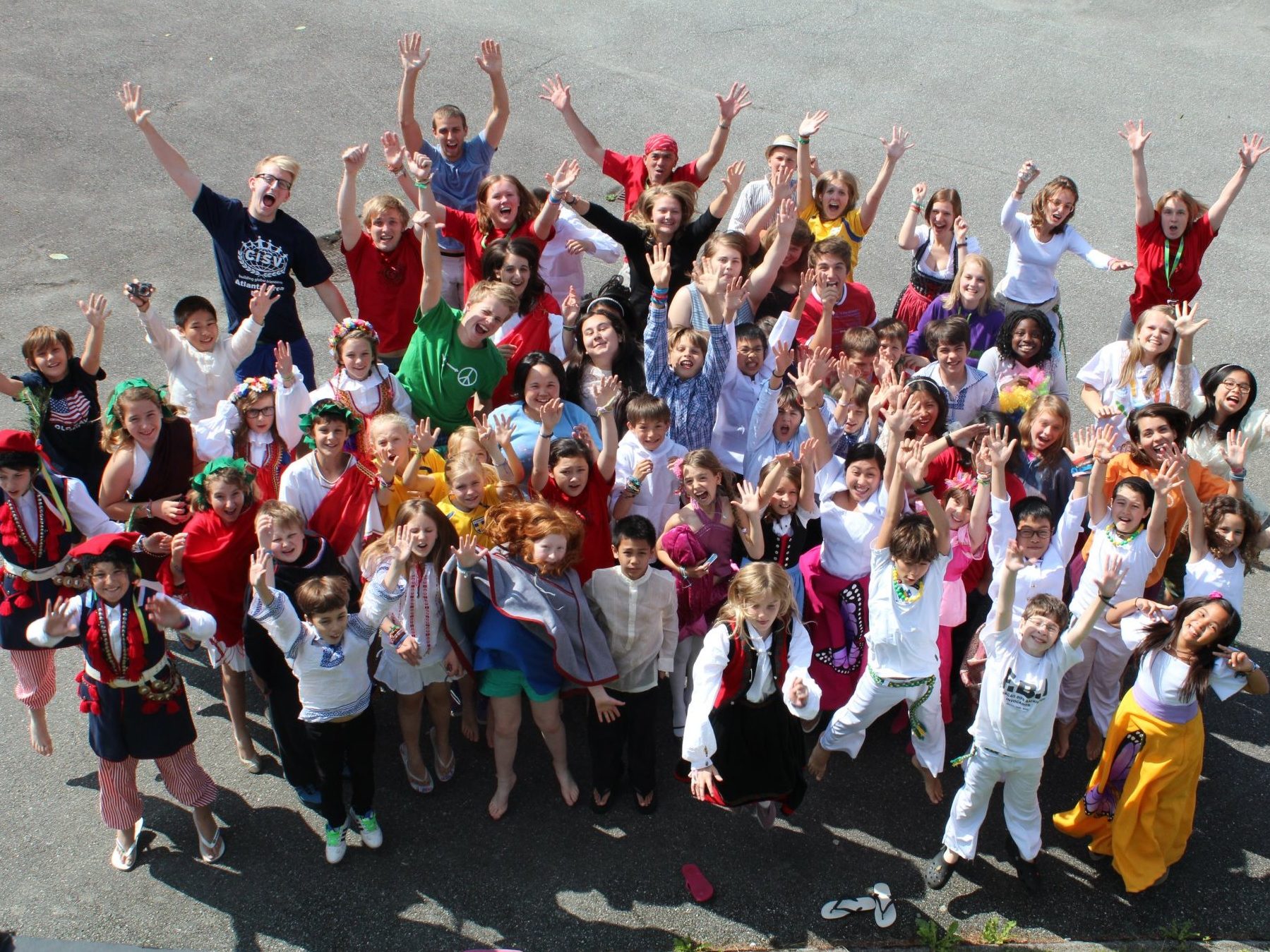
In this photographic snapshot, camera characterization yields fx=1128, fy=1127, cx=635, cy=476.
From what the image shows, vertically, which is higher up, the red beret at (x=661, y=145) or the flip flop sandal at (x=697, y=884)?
the red beret at (x=661, y=145)

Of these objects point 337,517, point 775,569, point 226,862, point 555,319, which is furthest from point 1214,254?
point 226,862

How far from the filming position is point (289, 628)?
4.62m

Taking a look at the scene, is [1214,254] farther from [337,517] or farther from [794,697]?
[337,517]

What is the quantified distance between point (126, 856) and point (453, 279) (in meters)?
4.09

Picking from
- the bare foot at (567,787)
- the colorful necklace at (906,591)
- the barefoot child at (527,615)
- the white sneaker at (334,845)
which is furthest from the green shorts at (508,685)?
the colorful necklace at (906,591)

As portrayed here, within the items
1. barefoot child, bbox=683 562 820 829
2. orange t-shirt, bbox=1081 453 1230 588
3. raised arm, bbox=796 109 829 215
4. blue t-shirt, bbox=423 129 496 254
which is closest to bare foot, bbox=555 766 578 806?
barefoot child, bbox=683 562 820 829

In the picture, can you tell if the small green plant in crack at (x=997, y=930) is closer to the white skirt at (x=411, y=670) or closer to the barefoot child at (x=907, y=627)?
the barefoot child at (x=907, y=627)

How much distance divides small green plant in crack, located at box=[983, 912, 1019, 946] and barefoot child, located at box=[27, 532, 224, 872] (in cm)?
332

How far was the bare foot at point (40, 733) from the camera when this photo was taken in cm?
530

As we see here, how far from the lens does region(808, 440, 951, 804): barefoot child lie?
5.00m

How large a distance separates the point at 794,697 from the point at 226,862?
2.60 meters

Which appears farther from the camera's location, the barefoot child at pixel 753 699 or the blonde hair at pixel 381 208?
the blonde hair at pixel 381 208

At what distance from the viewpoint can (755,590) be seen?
15.3ft

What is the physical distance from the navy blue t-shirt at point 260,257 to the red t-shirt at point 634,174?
2.36 metres
